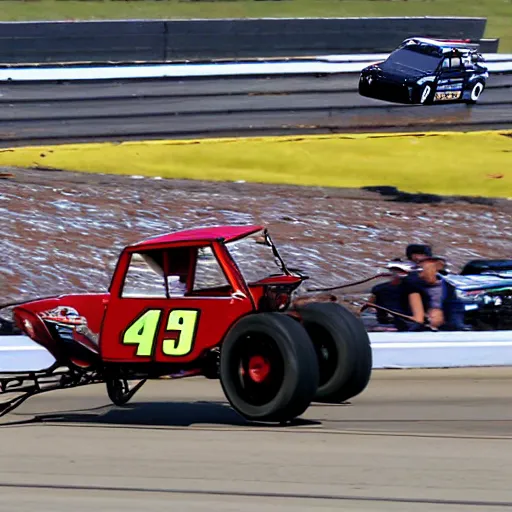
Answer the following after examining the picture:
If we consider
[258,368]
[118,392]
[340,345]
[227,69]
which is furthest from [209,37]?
[258,368]

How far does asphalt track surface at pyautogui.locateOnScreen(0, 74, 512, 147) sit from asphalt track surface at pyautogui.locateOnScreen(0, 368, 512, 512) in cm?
335

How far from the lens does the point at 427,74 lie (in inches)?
388

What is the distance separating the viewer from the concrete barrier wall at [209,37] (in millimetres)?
9570

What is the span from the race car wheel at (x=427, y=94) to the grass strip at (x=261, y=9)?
71cm

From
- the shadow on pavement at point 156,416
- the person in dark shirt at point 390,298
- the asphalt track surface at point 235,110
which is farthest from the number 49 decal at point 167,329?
the asphalt track surface at point 235,110

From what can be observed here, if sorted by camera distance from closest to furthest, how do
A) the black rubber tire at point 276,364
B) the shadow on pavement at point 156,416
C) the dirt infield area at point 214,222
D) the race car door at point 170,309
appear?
1. the black rubber tire at point 276,364
2. the race car door at point 170,309
3. the shadow on pavement at point 156,416
4. the dirt infield area at point 214,222

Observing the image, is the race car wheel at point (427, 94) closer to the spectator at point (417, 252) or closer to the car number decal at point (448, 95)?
the car number decal at point (448, 95)

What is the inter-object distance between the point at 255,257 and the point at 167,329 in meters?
0.70

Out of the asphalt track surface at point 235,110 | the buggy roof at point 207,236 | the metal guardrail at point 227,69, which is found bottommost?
the buggy roof at point 207,236

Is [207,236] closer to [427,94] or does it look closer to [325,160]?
[325,160]

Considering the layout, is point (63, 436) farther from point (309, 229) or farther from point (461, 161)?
point (461, 161)

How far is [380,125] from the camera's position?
32.4 ft

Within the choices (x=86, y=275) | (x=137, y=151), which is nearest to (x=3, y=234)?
(x=86, y=275)

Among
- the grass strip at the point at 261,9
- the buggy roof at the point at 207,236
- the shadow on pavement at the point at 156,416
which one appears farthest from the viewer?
the grass strip at the point at 261,9
